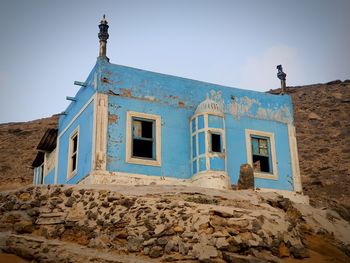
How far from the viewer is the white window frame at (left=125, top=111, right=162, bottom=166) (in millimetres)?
16234

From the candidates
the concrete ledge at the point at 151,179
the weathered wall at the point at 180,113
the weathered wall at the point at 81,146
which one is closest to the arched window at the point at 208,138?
the concrete ledge at the point at 151,179

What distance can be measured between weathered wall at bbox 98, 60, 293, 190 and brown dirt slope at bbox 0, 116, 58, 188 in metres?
19.8

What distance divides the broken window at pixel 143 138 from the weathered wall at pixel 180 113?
1.27ft

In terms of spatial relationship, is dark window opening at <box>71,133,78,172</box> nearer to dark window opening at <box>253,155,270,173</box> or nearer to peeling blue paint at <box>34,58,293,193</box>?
peeling blue paint at <box>34,58,293,193</box>

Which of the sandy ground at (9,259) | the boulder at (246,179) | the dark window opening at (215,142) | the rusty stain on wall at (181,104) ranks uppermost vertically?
the rusty stain on wall at (181,104)

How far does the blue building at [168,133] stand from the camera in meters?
16.2

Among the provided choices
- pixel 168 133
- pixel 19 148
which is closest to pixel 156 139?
pixel 168 133

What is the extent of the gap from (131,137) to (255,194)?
4661 mm

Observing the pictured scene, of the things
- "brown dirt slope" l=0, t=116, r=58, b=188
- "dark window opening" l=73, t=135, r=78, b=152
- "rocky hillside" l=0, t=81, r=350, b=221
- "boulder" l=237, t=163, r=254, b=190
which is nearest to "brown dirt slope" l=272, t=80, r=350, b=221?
"rocky hillside" l=0, t=81, r=350, b=221

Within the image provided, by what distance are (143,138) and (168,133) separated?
3.21 ft

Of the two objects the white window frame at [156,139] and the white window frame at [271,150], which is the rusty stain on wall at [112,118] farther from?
the white window frame at [271,150]

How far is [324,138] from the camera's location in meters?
42.0

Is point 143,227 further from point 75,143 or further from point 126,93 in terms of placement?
point 75,143

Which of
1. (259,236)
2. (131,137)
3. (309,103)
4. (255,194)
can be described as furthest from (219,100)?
(309,103)
